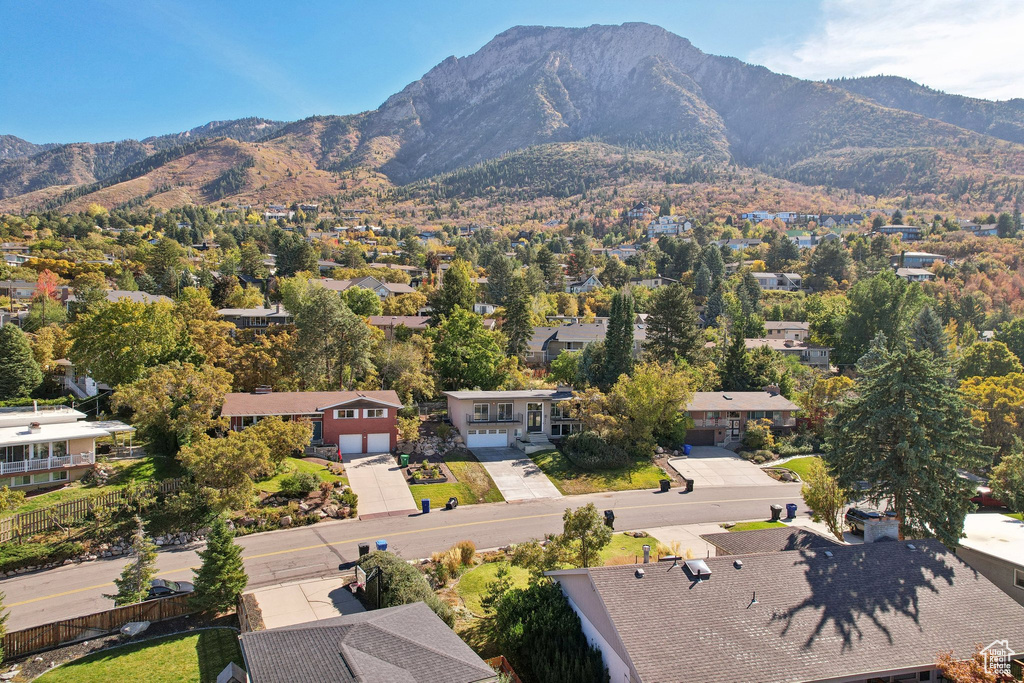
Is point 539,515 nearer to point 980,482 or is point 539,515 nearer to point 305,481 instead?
point 305,481

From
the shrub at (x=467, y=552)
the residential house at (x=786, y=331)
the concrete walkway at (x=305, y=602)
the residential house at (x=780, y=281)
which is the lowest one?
the concrete walkway at (x=305, y=602)

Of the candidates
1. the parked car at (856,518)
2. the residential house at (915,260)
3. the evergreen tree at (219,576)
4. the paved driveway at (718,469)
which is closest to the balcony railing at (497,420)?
the paved driveway at (718,469)

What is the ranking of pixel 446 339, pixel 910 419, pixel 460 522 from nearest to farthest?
pixel 910 419 → pixel 460 522 → pixel 446 339

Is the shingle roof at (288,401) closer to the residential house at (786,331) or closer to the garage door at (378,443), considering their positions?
the garage door at (378,443)

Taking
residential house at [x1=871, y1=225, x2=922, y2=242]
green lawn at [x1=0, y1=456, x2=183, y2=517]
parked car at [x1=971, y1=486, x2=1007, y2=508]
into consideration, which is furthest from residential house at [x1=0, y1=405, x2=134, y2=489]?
residential house at [x1=871, y1=225, x2=922, y2=242]

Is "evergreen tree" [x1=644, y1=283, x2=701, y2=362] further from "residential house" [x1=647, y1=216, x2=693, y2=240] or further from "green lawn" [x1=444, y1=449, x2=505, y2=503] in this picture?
"residential house" [x1=647, y1=216, x2=693, y2=240]

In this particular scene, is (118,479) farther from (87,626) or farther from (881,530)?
(881,530)

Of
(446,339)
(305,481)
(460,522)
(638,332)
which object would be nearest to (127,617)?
(305,481)
